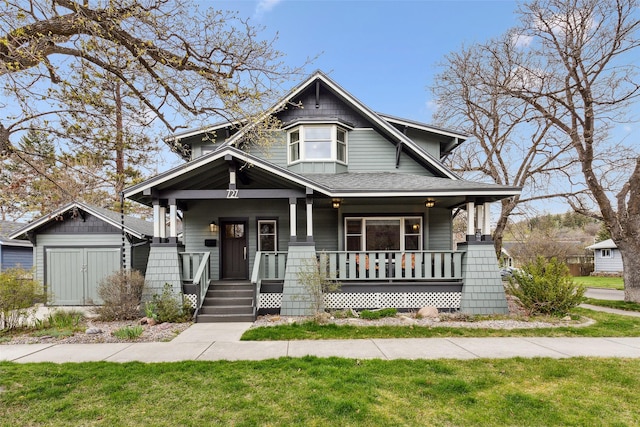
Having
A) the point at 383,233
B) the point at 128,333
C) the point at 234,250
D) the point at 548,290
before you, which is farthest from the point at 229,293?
the point at 548,290

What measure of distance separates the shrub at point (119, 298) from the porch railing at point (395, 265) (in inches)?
191

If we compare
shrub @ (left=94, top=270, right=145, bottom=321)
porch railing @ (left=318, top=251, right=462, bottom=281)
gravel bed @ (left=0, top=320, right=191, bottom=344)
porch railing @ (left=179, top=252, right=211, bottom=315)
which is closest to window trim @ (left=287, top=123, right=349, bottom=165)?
porch railing @ (left=318, top=251, right=462, bottom=281)

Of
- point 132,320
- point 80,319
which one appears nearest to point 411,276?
point 132,320

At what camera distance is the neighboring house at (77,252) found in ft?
36.6

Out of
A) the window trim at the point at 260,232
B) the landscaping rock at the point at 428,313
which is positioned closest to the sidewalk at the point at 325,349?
the landscaping rock at the point at 428,313

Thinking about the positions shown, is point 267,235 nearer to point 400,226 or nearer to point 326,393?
point 400,226

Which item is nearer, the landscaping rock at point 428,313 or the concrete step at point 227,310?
the landscaping rock at point 428,313

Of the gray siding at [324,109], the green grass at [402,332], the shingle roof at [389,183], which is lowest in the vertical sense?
the green grass at [402,332]

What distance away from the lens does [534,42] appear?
1274 centimetres

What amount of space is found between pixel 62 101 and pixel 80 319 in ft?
18.3

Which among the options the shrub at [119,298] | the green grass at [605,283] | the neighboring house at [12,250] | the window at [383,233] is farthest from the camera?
the green grass at [605,283]

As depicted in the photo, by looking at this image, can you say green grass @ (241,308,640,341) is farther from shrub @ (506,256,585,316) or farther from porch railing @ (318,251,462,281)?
porch railing @ (318,251,462,281)

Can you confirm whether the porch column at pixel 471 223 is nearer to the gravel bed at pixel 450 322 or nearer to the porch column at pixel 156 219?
the gravel bed at pixel 450 322

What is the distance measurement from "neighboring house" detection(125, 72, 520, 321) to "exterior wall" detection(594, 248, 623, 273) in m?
27.0
